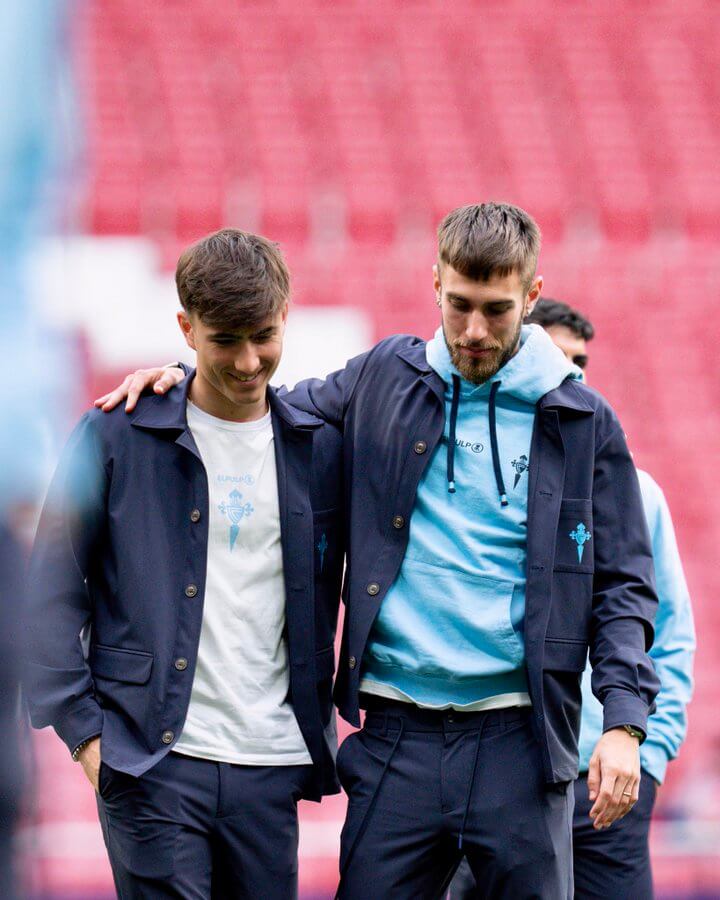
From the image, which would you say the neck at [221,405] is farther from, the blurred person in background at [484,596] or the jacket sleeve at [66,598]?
the jacket sleeve at [66,598]

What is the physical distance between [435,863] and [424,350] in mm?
1121

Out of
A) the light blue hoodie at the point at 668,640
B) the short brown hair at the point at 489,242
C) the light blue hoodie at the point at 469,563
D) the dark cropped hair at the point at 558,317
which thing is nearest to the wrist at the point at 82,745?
the light blue hoodie at the point at 469,563

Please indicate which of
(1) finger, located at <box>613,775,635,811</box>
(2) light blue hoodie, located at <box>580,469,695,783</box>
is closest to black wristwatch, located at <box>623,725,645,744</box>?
(1) finger, located at <box>613,775,635,811</box>

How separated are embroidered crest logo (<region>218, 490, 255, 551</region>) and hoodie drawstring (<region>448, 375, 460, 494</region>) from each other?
0.43 meters

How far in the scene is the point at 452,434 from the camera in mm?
3080

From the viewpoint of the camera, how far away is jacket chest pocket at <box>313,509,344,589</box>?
3.08m

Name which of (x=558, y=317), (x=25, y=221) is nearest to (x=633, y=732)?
(x=558, y=317)

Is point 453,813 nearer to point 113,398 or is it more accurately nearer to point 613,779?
point 613,779

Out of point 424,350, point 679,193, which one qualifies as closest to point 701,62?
point 679,193

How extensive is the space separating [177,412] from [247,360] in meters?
0.22

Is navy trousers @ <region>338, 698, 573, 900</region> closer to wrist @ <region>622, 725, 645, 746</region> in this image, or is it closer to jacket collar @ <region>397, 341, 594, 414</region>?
wrist @ <region>622, 725, 645, 746</region>

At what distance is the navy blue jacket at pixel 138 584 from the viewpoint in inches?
113

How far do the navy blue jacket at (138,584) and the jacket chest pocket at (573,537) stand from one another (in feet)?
1.74

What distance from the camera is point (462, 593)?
9.81 ft
